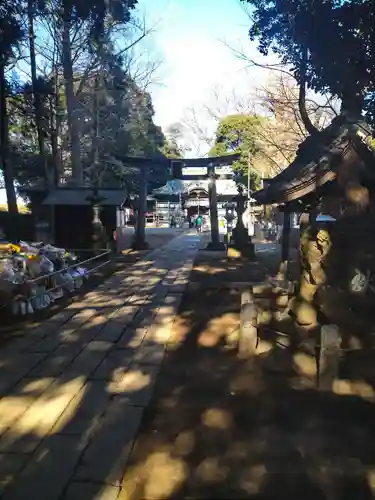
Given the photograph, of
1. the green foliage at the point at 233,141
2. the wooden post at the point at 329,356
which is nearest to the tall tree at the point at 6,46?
the wooden post at the point at 329,356

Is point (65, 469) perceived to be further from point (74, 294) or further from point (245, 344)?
point (74, 294)

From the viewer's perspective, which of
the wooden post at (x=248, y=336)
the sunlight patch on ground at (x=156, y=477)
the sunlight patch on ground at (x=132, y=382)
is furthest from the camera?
the wooden post at (x=248, y=336)

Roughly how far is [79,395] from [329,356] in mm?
2455

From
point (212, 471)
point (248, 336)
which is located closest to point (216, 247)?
point (248, 336)

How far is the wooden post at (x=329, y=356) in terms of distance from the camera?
443 cm

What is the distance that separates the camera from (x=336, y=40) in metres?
10.6

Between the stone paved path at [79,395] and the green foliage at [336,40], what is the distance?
23.1 ft

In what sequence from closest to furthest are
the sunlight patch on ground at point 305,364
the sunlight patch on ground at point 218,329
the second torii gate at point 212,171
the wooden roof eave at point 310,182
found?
the sunlight patch on ground at point 305,364 < the sunlight patch on ground at point 218,329 < the wooden roof eave at point 310,182 < the second torii gate at point 212,171

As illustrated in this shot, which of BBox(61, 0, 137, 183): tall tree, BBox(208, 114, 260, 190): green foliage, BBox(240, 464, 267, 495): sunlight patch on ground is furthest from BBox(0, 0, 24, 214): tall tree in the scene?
BBox(208, 114, 260, 190): green foliage

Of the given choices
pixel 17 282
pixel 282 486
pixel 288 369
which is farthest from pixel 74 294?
pixel 282 486

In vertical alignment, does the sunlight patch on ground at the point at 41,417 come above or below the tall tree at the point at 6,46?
below

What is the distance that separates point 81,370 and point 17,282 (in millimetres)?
2919

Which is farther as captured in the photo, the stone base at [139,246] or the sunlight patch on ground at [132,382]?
the stone base at [139,246]

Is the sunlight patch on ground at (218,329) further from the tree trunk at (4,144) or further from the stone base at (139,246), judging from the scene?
the tree trunk at (4,144)
